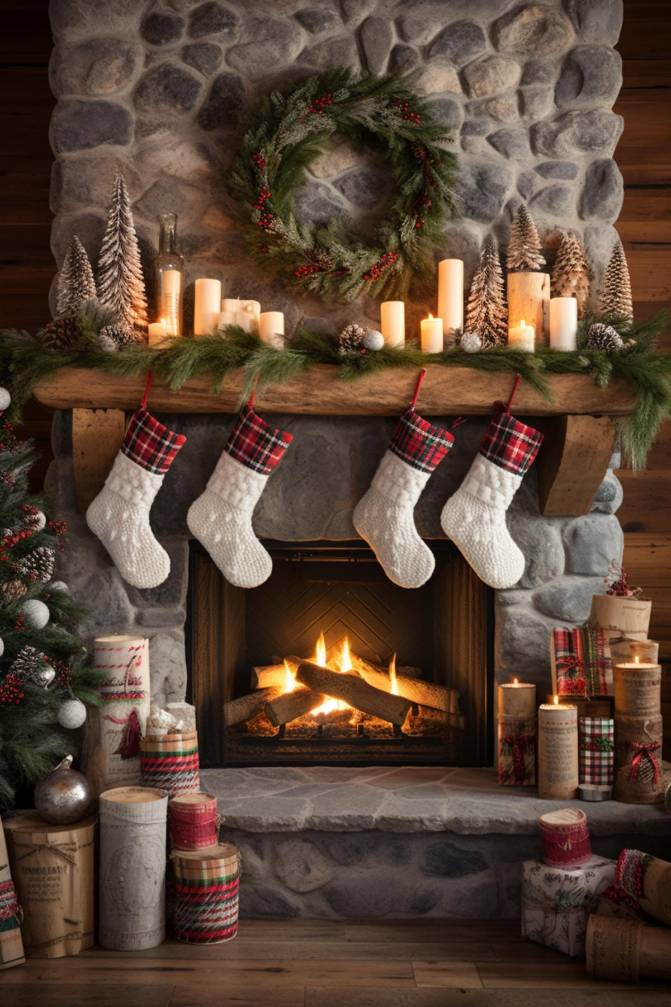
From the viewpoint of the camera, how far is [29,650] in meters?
2.63

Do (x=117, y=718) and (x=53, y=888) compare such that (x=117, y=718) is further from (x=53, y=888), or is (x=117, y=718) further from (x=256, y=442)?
(x=256, y=442)

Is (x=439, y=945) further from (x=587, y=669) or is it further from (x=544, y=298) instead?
(x=544, y=298)

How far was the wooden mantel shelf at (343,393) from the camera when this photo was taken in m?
2.72

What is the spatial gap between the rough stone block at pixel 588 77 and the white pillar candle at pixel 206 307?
43.9 inches

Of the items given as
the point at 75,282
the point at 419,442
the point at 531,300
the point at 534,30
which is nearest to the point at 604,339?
the point at 531,300

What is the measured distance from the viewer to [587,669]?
2.81 metres

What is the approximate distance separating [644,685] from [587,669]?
7.2 inches

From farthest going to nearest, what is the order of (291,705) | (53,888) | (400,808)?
(291,705) → (400,808) → (53,888)

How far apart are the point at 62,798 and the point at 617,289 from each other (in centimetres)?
196

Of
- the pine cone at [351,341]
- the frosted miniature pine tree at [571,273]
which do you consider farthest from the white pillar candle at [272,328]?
the frosted miniature pine tree at [571,273]

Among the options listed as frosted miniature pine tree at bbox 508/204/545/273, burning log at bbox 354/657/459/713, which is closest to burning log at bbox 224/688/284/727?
burning log at bbox 354/657/459/713

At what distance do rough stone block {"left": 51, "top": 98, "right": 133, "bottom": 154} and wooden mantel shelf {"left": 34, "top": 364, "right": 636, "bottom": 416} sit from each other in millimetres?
689

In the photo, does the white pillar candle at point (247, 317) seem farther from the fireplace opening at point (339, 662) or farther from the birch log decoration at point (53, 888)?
the birch log decoration at point (53, 888)

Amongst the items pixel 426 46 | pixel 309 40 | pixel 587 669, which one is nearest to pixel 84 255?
pixel 309 40
